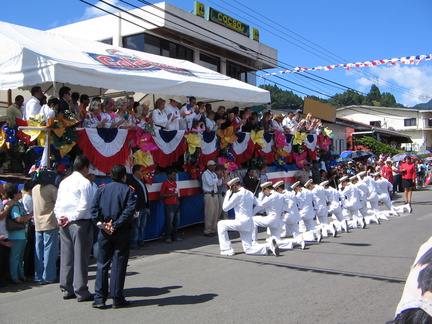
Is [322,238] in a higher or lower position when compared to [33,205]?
lower

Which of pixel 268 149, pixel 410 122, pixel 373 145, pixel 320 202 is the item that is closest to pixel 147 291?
pixel 320 202

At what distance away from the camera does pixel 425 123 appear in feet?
182

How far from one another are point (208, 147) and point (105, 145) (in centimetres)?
322

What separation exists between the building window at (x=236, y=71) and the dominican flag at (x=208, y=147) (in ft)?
51.5

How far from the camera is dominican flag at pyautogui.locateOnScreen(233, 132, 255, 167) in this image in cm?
1303

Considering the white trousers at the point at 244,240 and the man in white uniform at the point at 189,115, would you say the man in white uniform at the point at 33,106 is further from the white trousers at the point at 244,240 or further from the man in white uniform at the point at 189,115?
the white trousers at the point at 244,240

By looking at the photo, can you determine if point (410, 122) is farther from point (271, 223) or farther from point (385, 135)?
point (271, 223)

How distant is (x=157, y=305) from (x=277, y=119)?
10328mm

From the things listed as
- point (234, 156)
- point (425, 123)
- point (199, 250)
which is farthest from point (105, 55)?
point (425, 123)

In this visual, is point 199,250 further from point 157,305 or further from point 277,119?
point 277,119

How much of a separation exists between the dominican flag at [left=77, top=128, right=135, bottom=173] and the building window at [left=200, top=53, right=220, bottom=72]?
15.8 meters

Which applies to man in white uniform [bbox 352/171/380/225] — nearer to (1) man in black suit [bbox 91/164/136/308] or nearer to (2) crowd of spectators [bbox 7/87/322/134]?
(2) crowd of spectators [bbox 7/87/322/134]

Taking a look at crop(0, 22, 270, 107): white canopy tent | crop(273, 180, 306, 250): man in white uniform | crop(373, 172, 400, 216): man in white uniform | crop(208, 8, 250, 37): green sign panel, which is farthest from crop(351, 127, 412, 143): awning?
crop(273, 180, 306, 250): man in white uniform

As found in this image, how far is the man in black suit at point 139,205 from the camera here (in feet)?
31.2
